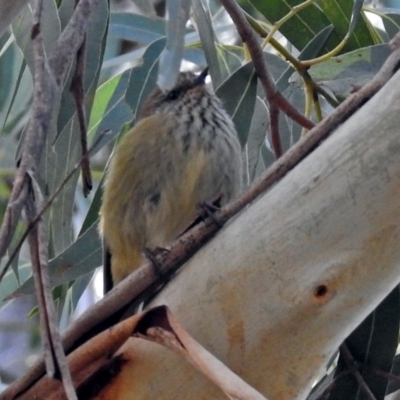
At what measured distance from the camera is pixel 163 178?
1.96 meters

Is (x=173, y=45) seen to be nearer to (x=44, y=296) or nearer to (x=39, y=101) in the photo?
(x=39, y=101)

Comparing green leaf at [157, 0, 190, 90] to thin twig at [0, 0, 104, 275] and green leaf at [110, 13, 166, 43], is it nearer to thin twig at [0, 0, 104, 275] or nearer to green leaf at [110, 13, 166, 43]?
thin twig at [0, 0, 104, 275]

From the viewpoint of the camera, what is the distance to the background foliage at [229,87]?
1635 millimetres

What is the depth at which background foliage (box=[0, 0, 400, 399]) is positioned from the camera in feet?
5.36

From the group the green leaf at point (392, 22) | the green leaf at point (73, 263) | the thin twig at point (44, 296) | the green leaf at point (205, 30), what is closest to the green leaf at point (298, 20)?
the green leaf at point (392, 22)

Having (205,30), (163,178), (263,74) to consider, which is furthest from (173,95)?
(263,74)

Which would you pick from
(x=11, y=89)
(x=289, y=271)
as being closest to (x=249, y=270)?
(x=289, y=271)

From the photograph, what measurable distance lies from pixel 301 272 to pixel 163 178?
88 cm

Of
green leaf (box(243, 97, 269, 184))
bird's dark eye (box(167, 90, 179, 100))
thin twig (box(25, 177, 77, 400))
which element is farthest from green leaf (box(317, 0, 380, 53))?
thin twig (box(25, 177, 77, 400))

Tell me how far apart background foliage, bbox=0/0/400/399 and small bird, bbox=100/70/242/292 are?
0.05 metres

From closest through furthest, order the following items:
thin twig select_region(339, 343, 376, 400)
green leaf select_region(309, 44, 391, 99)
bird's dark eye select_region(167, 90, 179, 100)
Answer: thin twig select_region(339, 343, 376, 400)
green leaf select_region(309, 44, 391, 99)
bird's dark eye select_region(167, 90, 179, 100)

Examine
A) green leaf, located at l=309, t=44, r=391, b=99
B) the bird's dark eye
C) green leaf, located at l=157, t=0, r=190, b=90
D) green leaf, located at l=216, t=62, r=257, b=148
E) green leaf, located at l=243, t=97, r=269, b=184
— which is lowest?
green leaf, located at l=243, t=97, r=269, b=184

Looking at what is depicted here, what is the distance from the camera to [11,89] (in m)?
2.26

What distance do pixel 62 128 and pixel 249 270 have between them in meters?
0.64
